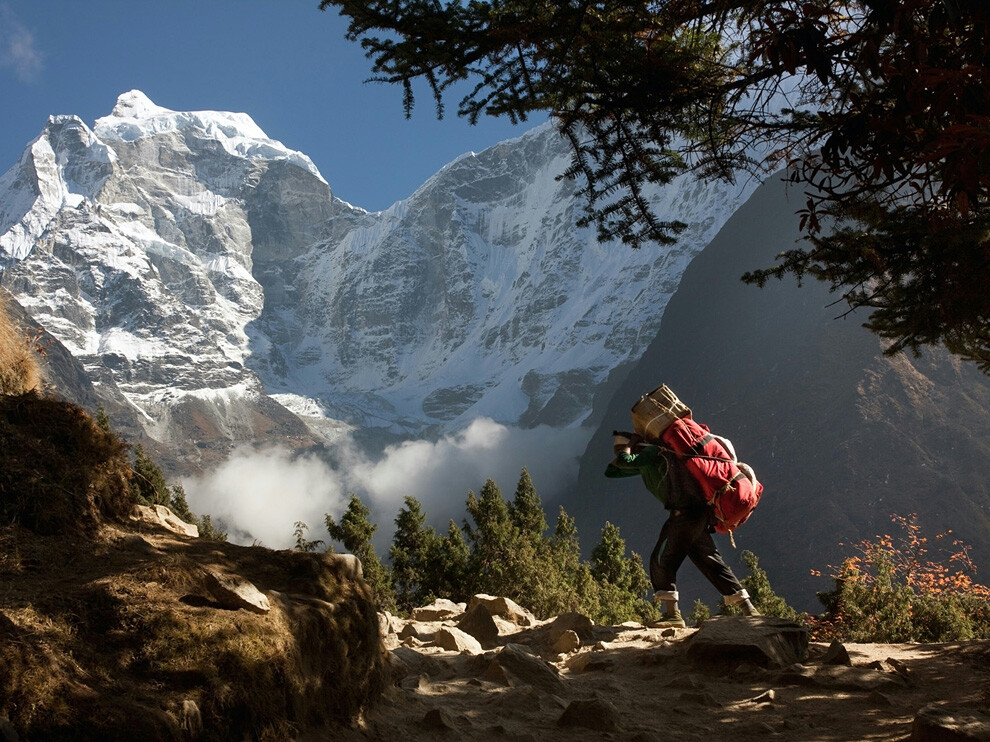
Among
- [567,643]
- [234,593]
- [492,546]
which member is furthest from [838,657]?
[492,546]

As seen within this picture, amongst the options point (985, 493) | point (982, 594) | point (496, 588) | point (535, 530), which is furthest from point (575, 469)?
point (982, 594)

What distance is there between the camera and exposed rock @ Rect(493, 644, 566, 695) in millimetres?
5260

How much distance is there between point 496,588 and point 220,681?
23.1 meters

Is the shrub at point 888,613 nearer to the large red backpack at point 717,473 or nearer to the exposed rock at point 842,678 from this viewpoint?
the exposed rock at point 842,678

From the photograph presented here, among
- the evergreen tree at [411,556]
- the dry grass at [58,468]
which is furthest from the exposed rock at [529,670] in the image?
the evergreen tree at [411,556]

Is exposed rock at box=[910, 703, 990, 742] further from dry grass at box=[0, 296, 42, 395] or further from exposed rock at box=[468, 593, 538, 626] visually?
dry grass at box=[0, 296, 42, 395]

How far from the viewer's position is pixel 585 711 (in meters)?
4.48

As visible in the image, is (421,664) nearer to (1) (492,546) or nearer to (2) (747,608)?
(2) (747,608)

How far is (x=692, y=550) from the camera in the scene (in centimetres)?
649

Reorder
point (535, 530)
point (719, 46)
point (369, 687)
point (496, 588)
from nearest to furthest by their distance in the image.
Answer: point (369, 687), point (719, 46), point (496, 588), point (535, 530)

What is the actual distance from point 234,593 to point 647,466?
3763 millimetres

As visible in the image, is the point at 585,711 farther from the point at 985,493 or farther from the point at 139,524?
the point at 985,493

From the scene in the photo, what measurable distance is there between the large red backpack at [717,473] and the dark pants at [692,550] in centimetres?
16

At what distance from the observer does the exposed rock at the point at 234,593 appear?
3760 millimetres
